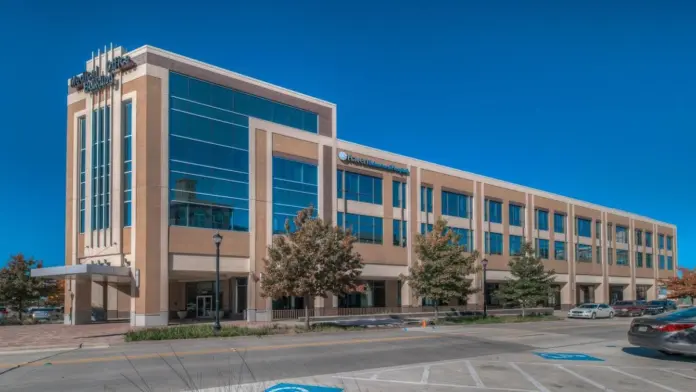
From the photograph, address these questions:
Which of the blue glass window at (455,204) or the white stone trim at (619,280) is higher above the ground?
the blue glass window at (455,204)

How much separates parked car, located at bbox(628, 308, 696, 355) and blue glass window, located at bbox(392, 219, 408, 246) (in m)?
29.9

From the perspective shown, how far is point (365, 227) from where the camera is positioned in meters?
44.0

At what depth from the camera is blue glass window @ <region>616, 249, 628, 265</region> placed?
73.9 meters

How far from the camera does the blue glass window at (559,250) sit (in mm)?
63188

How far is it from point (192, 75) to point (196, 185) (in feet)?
21.1

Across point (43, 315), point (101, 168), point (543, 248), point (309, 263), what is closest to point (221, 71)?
point (101, 168)

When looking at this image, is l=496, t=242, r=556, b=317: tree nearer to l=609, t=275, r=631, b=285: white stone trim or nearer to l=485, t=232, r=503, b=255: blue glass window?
l=485, t=232, r=503, b=255: blue glass window

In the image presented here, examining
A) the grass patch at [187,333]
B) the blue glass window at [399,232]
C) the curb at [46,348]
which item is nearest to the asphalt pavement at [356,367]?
the curb at [46,348]

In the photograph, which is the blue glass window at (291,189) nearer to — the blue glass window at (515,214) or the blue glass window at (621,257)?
the blue glass window at (515,214)

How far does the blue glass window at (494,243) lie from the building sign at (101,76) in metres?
33.5

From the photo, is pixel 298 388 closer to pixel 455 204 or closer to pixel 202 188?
pixel 202 188

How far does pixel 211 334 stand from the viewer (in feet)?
83.1

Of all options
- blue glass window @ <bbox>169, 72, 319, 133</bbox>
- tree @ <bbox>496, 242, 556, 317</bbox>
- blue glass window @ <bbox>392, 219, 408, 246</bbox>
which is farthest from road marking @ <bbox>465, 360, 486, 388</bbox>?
blue glass window @ <bbox>392, 219, 408, 246</bbox>

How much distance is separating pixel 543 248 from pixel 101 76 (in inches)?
1733
